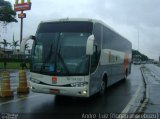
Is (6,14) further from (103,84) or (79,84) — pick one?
(79,84)

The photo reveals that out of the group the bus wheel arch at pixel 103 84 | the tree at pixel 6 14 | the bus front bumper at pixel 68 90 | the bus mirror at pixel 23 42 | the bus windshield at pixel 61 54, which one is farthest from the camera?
the tree at pixel 6 14

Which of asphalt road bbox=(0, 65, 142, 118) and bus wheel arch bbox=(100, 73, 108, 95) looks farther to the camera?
bus wheel arch bbox=(100, 73, 108, 95)

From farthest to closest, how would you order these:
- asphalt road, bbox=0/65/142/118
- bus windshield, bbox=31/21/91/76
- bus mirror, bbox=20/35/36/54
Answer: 1. bus mirror, bbox=20/35/36/54
2. bus windshield, bbox=31/21/91/76
3. asphalt road, bbox=0/65/142/118

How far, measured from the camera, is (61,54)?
12797mm

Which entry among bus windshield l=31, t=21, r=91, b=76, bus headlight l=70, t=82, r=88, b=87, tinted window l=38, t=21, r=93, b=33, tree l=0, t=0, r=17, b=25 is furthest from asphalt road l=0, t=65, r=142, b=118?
tree l=0, t=0, r=17, b=25

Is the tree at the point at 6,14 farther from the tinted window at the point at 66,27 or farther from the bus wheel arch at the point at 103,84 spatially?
the tinted window at the point at 66,27

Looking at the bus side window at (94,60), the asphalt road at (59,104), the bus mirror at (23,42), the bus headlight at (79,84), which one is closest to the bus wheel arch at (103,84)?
the asphalt road at (59,104)

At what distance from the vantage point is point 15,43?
Result: 147375mm

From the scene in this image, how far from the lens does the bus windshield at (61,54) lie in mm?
12648

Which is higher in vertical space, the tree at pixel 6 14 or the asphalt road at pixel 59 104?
the tree at pixel 6 14

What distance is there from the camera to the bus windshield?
1265cm

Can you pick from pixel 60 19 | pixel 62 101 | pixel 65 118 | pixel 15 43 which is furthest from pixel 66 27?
pixel 15 43

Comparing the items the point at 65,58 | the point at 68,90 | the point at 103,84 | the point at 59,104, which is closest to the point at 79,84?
the point at 68,90

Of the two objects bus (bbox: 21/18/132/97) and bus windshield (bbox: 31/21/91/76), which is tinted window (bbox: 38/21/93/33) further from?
bus windshield (bbox: 31/21/91/76)
